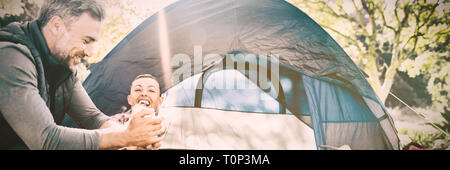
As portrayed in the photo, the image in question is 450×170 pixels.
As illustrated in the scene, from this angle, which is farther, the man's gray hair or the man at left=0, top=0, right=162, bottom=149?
the man's gray hair

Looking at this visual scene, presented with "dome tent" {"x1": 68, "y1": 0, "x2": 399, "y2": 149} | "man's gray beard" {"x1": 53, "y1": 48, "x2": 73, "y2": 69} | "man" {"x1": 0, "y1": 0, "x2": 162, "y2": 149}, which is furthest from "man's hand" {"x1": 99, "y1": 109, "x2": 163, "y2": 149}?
"man's gray beard" {"x1": 53, "y1": 48, "x2": 73, "y2": 69}

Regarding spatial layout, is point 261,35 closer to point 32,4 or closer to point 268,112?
point 268,112

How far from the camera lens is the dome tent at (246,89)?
1483 millimetres

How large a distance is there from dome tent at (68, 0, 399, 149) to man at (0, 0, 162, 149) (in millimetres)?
139

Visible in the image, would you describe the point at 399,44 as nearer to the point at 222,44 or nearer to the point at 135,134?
the point at 222,44

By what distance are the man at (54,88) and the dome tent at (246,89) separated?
0.46 ft

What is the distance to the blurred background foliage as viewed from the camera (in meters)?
1.66

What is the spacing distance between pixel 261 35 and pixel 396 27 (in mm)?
1311

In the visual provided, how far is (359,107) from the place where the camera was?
5.07 ft

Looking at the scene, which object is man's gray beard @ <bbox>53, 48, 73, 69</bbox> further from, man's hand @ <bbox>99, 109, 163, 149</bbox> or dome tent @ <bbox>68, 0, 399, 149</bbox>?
man's hand @ <bbox>99, 109, 163, 149</bbox>

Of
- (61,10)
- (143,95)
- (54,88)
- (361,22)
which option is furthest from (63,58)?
(361,22)

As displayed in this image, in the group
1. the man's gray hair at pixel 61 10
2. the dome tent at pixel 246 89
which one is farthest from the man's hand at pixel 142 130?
the man's gray hair at pixel 61 10

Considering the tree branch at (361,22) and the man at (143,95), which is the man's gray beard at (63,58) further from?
the tree branch at (361,22)
